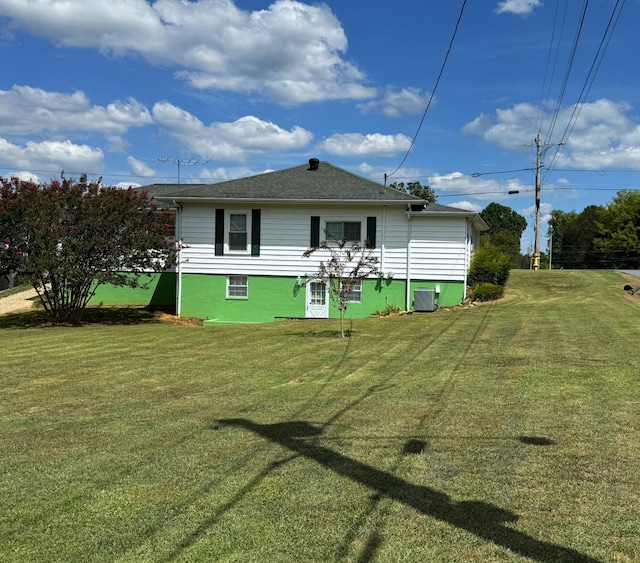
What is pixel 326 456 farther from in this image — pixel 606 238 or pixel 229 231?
pixel 606 238

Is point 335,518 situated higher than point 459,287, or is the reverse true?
point 459,287

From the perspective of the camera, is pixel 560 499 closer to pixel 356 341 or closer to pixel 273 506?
pixel 273 506

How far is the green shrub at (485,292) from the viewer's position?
2075 cm

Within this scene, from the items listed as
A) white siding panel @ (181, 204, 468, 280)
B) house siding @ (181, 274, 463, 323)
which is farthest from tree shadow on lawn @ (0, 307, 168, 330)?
white siding panel @ (181, 204, 468, 280)

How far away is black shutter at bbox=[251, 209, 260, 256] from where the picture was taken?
2078 cm

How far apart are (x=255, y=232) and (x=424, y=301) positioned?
21.5ft

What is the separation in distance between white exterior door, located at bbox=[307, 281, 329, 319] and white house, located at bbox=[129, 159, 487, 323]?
36mm

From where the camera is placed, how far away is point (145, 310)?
21.7 metres

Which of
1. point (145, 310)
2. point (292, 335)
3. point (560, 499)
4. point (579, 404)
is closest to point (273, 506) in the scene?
point (560, 499)

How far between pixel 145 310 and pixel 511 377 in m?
16.4

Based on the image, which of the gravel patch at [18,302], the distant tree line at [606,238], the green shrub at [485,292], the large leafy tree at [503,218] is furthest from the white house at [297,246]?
the large leafy tree at [503,218]

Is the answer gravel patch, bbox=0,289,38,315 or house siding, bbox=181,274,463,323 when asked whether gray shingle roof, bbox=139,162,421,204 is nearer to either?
house siding, bbox=181,274,463,323

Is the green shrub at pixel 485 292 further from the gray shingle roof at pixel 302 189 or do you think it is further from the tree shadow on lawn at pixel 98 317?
the tree shadow on lawn at pixel 98 317

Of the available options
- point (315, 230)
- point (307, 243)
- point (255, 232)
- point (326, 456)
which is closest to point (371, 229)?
point (315, 230)
